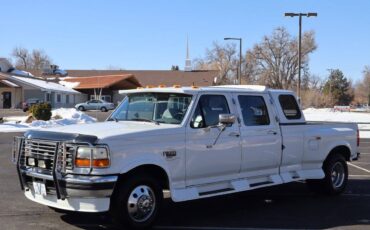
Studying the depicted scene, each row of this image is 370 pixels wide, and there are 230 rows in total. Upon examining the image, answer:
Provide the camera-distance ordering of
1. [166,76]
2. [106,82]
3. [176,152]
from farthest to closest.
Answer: [166,76], [106,82], [176,152]

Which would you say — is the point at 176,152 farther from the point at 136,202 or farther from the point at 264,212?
the point at 264,212

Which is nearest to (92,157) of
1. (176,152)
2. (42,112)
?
(176,152)

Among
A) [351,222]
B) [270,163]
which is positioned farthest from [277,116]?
[351,222]

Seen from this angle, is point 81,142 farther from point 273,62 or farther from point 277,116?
point 273,62

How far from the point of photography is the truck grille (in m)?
6.92

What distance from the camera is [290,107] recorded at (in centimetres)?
988

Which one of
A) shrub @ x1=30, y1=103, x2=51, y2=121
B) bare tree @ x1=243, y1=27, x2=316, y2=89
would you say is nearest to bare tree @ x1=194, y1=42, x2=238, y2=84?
bare tree @ x1=243, y1=27, x2=316, y2=89

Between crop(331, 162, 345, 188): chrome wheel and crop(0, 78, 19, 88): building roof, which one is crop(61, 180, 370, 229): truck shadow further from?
crop(0, 78, 19, 88): building roof

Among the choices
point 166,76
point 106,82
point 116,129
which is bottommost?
point 116,129

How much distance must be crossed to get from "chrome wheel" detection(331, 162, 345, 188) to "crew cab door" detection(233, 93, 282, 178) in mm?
1705

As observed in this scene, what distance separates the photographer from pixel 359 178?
493 inches

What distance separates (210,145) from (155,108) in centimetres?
105

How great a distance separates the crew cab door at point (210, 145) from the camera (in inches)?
313

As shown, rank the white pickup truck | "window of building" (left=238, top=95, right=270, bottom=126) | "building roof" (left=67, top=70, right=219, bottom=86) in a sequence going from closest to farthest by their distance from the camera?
the white pickup truck
"window of building" (left=238, top=95, right=270, bottom=126)
"building roof" (left=67, top=70, right=219, bottom=86)
